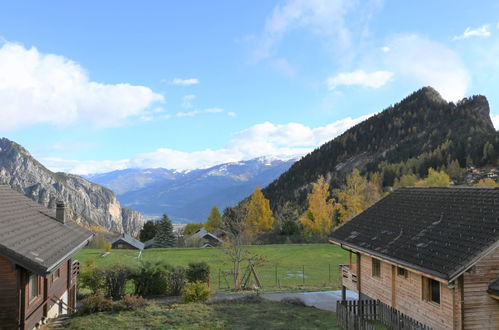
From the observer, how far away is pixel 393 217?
18.3m

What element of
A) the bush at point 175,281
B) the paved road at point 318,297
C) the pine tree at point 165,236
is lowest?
the pine tree at point 165,236

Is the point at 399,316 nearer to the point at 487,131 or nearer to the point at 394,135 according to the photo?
the point at 487,131

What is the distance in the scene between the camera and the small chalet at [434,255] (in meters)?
12.0

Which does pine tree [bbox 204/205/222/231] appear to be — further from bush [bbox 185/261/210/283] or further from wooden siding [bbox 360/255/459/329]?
wooden siding [bbox 360/255/459/329]

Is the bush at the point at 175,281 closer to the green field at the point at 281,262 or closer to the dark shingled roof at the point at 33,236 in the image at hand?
the green field at the point at 281,262

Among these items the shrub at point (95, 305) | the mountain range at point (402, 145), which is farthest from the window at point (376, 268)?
the mountain range at point (402, 145)

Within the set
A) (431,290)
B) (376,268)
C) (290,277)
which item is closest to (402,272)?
(431,290)

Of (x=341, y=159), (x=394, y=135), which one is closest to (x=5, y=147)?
(x=341, y=159)

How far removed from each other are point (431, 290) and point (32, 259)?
41.8ft

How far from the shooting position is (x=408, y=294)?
14953 millimetres

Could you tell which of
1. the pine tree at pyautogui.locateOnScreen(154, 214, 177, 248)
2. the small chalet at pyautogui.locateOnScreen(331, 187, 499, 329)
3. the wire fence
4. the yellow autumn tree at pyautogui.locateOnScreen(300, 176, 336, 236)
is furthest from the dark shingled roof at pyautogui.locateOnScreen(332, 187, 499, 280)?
the pine tree at pyautogui.locateOnScreen(154, 214, 177, 248)

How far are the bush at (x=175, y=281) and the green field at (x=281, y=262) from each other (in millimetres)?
1641

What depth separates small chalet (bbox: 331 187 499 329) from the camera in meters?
12.0

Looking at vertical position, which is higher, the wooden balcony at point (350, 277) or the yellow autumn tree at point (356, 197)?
the yellow autumn tree at point (356, 197)
